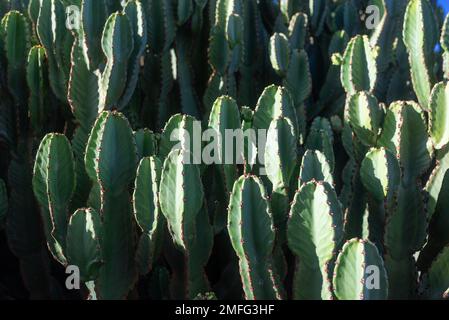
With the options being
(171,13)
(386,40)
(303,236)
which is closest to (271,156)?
(303,236)

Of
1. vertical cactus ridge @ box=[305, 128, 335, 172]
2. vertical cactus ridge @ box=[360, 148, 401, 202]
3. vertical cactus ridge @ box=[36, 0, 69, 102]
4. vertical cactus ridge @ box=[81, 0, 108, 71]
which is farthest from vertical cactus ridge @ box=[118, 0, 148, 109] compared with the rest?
vertical cactus ridge @ box=[360, 148, 401, 202]

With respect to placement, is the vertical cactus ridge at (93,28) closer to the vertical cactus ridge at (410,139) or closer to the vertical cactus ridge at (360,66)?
the vertical cactus ridge at (360,66)

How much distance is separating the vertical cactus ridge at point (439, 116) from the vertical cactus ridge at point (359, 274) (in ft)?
2.35

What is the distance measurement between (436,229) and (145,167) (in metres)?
1.02

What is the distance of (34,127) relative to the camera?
2.62 m

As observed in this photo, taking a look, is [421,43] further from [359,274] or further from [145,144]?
[359,274]

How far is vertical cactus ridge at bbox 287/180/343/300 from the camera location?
1770 millimetres

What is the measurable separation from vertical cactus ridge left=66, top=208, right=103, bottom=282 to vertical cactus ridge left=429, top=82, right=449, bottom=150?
3.89 ft

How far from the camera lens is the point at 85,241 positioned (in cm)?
195

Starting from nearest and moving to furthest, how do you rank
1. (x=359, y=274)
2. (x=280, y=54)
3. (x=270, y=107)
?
(x=359, y=274), (x=270, y=107), (x=280, y=54)

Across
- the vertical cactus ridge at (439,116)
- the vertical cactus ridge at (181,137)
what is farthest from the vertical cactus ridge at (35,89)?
the vertical cactus ridge at (439,116)

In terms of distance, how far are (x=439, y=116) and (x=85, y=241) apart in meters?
1.26

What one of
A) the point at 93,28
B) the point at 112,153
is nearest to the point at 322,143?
the point at 112,153
